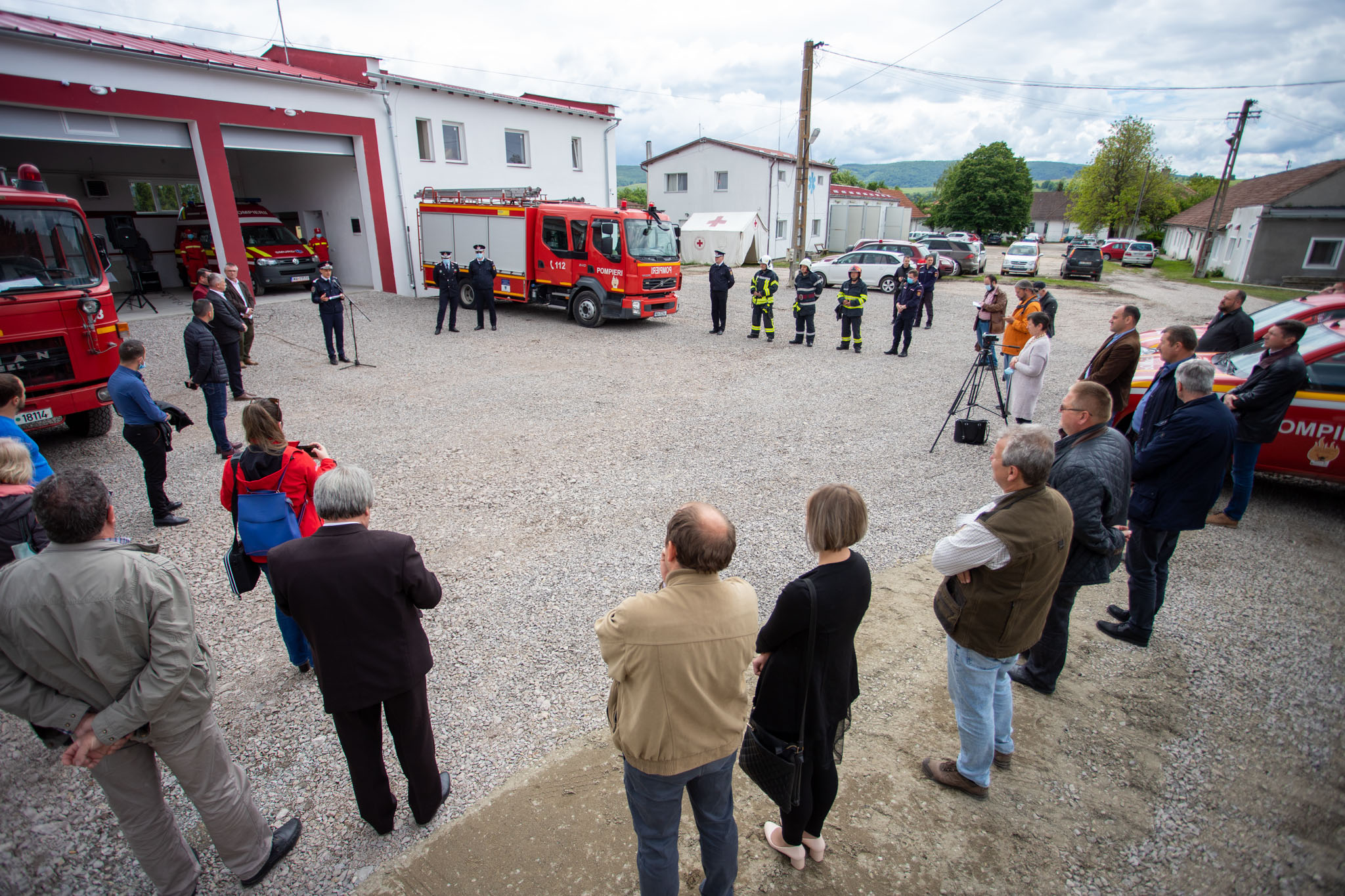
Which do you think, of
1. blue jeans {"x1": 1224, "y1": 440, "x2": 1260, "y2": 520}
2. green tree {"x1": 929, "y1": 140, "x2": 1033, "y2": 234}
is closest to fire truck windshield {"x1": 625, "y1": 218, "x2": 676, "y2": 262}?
blue jeans {"x1": 1224, "y1": 440, "x2": 1260, "y2": 520}

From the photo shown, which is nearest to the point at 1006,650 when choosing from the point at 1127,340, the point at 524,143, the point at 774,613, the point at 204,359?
the point at 774,613

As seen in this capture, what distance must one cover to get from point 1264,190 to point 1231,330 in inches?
1471

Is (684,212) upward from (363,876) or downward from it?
upward

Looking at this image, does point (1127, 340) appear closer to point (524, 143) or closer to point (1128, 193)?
point (524, 143)

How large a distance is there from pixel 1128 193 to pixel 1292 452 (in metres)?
56.7

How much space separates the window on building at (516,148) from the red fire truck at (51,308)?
1506 cm

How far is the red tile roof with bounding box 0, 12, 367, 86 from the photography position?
38.2 feet

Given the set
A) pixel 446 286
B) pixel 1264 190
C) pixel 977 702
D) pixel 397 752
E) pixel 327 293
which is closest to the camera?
pixel 397 752

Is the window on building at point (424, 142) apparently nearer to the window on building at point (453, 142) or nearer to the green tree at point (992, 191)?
the window on building at point (453, 142)

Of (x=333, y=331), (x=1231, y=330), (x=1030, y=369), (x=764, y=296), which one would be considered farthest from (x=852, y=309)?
(x=333, y=331)

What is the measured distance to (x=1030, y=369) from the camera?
6.40m

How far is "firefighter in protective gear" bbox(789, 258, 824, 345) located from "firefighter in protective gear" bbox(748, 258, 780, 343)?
60 centimetres

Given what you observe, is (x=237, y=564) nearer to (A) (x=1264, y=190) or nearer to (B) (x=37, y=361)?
(B) (x=37, y=361)

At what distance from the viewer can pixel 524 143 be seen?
824 inches
